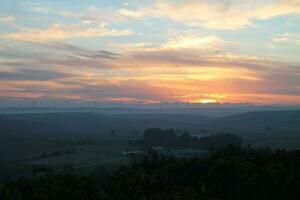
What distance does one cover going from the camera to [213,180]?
3709cm

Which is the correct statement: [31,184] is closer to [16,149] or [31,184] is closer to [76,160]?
[76,160]

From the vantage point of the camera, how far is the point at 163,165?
44594mm

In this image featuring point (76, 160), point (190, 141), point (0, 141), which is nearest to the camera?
point (76, 160)

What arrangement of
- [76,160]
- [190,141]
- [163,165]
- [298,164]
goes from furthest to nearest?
[190,141] < [76,160] < [163,165] < [298,164]

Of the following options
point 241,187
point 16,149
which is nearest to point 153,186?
point 241,187

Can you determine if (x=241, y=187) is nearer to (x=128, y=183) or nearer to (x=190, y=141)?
(x=128, y=183)

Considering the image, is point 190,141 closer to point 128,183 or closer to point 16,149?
point 16,149

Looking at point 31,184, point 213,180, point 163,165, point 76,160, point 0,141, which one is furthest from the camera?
point 0,141

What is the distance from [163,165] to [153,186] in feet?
55.0

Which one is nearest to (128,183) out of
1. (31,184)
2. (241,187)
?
(31,184)

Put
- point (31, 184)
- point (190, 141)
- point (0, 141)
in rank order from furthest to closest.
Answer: point (0, 141) → point (190, 141) → point (31, 184)

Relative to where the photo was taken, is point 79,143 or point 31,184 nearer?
point 31,184

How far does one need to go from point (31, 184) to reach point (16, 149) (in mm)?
85268

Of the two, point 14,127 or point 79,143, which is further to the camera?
point 14,127
